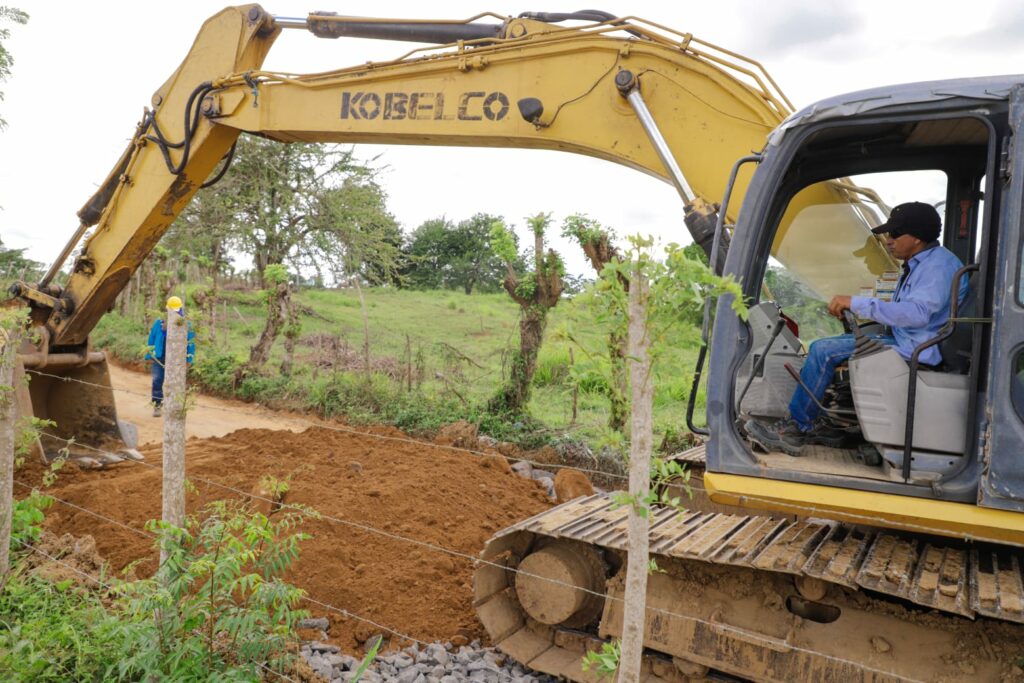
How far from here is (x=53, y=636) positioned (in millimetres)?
3822

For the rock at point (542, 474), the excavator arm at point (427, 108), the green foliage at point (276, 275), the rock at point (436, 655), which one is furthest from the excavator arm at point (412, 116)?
the green foliage at point (276, 275)

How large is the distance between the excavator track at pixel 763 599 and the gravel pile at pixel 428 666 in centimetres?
12

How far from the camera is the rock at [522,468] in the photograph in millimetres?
8245

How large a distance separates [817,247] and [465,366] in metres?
9.82

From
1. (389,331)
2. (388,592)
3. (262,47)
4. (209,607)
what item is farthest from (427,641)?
(389,331)

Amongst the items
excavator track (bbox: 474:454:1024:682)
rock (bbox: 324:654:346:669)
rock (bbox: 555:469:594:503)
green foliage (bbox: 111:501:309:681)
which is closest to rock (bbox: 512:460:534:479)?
rock (bbox: 555:469:594:503)

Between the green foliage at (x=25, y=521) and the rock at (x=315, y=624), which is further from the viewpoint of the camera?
the green foliage at (x=25, y=521)

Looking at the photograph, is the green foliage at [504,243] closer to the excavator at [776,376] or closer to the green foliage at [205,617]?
the excavator at [776,376]

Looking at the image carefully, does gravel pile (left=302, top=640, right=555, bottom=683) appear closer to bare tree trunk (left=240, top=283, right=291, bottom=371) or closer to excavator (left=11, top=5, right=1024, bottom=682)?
excavator (left=11, top=5, right=1024, bottom=682)

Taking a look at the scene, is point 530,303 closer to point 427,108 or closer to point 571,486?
point 571,486

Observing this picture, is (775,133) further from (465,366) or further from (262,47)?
(465,366)

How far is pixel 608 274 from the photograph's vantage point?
96.8 inches

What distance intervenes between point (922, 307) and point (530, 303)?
6977 millimetres

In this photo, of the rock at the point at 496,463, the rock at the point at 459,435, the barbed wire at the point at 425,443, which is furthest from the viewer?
the rock at the point at 459,435
